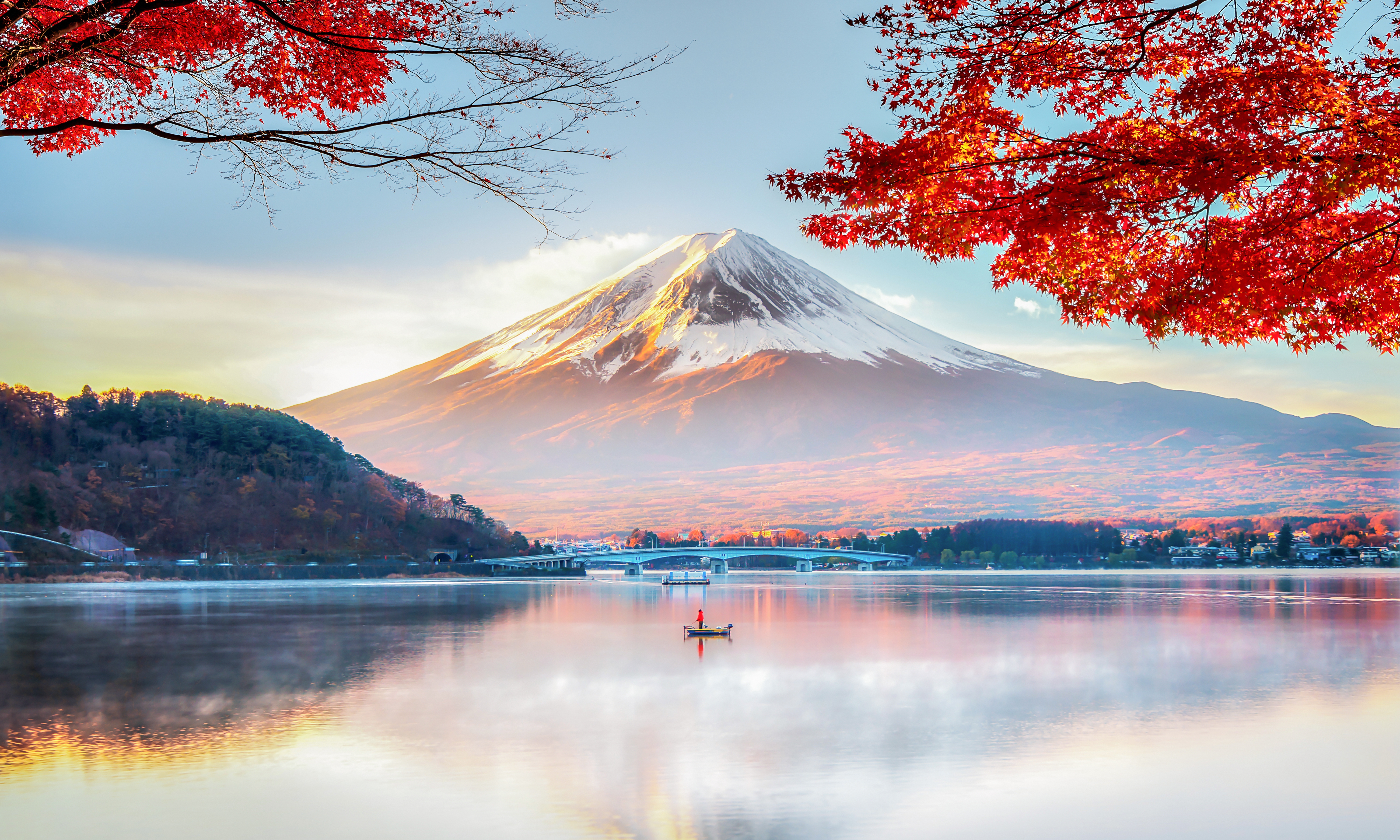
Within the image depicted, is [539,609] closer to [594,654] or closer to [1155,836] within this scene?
[594,654]

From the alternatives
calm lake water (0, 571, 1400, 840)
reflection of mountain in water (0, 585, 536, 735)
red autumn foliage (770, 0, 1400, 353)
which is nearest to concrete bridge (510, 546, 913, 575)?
reflection of mountain in water (0, 585, 536, 735)

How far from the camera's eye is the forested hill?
314 ft

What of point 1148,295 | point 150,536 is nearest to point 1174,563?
point 150,536

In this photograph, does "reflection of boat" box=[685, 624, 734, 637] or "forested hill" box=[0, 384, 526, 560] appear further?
"forested hill" box=[0, 384, 526, 560]

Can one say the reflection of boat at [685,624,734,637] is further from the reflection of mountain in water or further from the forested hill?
the forested hill

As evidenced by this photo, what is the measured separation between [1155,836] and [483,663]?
16.2 metres

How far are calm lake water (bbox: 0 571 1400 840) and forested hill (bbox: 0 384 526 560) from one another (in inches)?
2854

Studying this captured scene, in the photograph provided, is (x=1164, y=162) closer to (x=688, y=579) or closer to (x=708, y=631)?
(x=708, y=631)

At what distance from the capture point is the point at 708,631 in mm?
30250

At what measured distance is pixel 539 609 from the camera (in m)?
47.3

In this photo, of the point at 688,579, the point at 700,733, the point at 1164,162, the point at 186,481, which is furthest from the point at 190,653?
the point at 186,481

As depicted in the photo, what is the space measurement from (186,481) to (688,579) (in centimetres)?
5090

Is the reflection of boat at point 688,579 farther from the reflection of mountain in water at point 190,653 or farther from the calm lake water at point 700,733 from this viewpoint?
the calm lake water at point 700,733

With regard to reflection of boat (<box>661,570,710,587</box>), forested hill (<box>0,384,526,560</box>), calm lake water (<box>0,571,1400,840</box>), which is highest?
forested hill (<box>0,384,526,560</box>)
